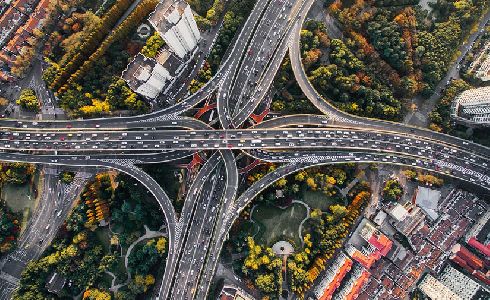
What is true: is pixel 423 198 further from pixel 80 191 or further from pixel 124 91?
pixel 80 191

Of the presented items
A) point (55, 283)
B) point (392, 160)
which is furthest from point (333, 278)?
point (55, 283)

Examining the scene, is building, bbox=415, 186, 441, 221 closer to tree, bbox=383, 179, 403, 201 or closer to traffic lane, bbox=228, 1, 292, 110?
tree, bbox=383, 179, 403, 201

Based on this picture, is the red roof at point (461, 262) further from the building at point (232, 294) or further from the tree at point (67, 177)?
the tree at point (67, 177)

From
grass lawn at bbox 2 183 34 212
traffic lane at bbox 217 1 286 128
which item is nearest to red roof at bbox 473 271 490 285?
traffic lane at bbox 217 1 286 128

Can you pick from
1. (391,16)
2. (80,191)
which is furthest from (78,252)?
(391,16)

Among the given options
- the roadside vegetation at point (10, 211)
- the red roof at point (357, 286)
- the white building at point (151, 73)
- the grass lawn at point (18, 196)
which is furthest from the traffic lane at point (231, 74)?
the grass lawn at point (18, 196)

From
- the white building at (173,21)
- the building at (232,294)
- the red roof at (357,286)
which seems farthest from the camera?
the building at (232,294)
